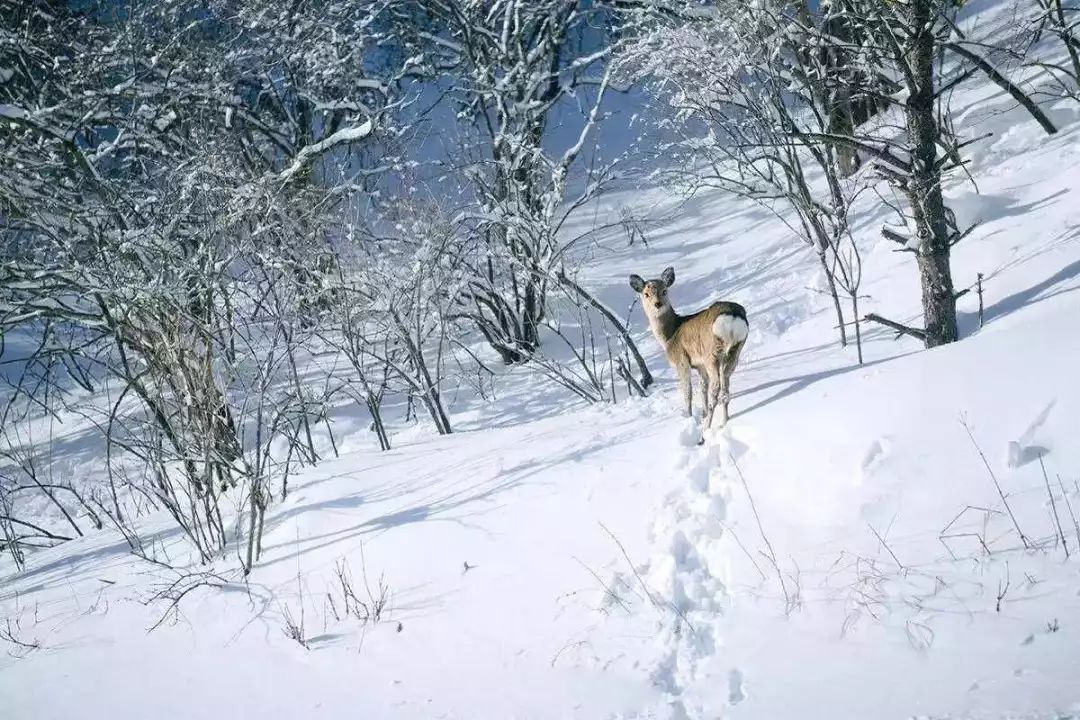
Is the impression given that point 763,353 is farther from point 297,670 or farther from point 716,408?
point 297,670

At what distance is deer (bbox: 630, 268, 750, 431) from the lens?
5.42 meters

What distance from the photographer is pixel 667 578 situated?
156 inches

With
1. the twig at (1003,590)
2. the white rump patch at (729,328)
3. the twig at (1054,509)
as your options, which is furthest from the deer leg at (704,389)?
the twig at (1003,590)

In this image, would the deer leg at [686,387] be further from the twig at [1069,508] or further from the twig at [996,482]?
the twig at [1069,508]

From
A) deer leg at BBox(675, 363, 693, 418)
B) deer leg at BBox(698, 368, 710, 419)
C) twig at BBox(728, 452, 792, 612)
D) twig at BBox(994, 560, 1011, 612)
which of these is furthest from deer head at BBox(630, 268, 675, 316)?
twig at BBox(994, 560, 1011, 612)

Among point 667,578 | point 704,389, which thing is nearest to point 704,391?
point 704,389

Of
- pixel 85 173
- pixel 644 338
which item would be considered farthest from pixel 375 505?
pixel 644 338

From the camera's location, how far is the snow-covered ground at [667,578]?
10.1 ft

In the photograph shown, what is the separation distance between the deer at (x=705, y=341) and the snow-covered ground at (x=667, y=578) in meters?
0.26

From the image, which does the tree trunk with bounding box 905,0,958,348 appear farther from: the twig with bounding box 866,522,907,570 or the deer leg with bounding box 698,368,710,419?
the twig with bounding box 866,522,907,570

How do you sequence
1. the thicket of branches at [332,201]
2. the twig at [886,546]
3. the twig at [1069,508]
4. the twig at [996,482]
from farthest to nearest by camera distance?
the thicket of branches at [332,201] → the twig at [886,546] → the twig at [996,482] → the twig at [1069,508]

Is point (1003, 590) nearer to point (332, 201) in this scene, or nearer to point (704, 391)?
point (704, 391)

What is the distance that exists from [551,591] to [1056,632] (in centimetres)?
233

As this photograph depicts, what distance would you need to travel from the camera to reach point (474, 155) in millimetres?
14094
